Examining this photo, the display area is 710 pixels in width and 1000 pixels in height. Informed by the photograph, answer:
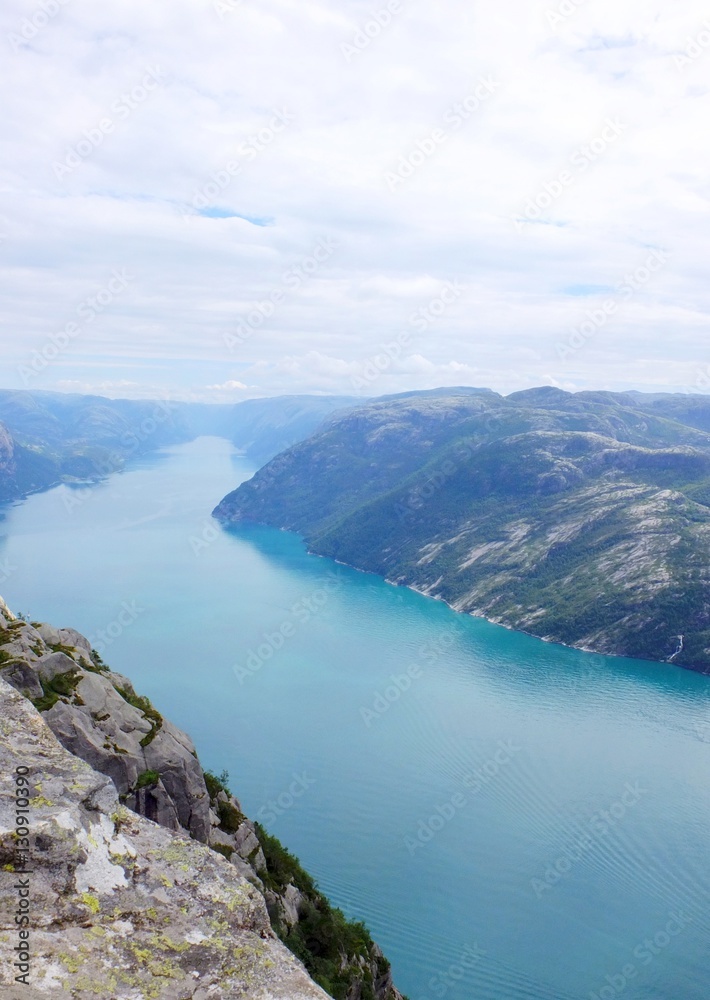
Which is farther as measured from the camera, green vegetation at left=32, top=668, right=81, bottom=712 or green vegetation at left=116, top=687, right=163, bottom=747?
green vegetation at left=116, top=687, right=163, bottom=747

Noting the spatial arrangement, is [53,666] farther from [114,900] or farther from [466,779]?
[466,779]

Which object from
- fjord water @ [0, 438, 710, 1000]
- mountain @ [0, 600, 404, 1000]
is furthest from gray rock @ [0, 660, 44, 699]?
fjord water @ [0, 438, 710, 1000]

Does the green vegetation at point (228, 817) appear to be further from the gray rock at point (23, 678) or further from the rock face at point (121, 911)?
the rock face at point (121, 911)

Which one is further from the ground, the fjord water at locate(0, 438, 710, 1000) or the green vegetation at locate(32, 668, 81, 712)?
the green vegetation at locate(32, 668, 81, 712)

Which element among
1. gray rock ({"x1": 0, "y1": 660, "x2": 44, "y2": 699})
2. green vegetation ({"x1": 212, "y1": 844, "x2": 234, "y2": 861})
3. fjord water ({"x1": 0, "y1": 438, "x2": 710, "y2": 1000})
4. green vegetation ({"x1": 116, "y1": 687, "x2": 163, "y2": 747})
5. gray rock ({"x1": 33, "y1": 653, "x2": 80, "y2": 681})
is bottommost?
fjord water ({"x1": 0, "y1": 438, "x2": 710, "y2": 1000})

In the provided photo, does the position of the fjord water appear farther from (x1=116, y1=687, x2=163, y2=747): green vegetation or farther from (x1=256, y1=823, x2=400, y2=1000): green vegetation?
(x1=116, y1=687, x2=163, y2=747): green vegetation

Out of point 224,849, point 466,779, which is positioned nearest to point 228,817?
point 224,849

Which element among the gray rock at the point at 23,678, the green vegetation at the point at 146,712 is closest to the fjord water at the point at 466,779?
the green vegetation at the point at 146,712
